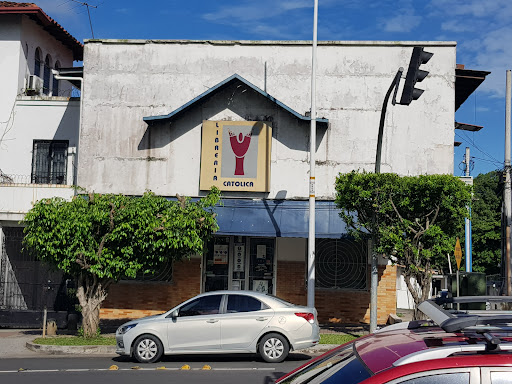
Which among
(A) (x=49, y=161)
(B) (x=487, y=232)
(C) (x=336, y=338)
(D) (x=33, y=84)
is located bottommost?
(C) (x=336, y=338)

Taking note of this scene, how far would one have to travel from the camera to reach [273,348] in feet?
45.0

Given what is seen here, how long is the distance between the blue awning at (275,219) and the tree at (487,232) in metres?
41.9

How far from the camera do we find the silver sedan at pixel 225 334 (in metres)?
13.7

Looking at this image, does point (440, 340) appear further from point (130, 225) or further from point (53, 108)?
point (53, 108)

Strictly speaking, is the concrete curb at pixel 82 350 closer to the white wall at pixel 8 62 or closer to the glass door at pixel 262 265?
the glass door at pixel 262 265

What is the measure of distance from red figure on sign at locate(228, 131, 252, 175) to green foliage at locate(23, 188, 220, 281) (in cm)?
392

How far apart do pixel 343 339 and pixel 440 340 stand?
14141 mm

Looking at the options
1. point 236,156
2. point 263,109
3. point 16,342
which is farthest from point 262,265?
point 16,342

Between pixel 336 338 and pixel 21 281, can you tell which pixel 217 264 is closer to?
pixel 336 338

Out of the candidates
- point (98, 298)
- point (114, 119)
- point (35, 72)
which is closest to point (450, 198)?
point (98, 298)

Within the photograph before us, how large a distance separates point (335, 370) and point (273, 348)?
10.3 meters

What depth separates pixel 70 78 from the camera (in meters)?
22.3

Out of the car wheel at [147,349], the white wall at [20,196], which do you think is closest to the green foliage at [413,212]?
the car wheel at [147,349]

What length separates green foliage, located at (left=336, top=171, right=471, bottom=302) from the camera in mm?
17000
